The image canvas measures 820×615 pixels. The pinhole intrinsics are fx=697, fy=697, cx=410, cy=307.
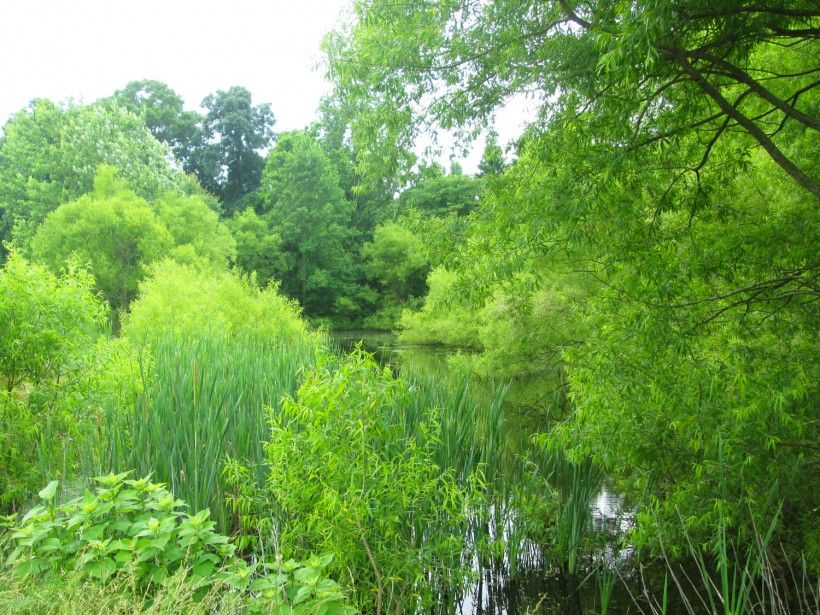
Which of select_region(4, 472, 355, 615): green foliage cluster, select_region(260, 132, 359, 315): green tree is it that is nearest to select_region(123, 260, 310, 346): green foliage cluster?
select_region(4, 472, 355, 615): green foliage cluster

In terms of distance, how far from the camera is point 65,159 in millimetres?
29531

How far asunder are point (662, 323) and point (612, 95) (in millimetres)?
1613

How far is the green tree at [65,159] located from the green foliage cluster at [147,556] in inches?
1105

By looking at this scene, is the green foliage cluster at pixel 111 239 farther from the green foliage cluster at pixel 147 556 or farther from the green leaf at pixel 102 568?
the green leaf at pixel 102 568

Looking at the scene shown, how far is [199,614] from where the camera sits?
2695mm

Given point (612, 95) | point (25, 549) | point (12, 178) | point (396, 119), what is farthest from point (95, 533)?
point (12, 178)

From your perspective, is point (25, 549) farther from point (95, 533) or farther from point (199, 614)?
point (199, 614)

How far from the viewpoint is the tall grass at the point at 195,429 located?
5.12 meters

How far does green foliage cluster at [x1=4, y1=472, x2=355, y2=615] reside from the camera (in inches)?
115

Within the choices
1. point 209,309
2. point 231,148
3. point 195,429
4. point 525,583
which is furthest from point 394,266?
point 195,429

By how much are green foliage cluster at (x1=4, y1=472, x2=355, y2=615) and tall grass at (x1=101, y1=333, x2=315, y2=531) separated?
4.16 feet

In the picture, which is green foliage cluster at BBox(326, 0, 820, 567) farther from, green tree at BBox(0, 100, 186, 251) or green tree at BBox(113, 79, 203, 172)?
green tree at BBox(113, 79, 203, 172)

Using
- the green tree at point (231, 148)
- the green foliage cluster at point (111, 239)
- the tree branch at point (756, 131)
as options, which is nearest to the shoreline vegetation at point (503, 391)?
the tree branch at point (756, 131)

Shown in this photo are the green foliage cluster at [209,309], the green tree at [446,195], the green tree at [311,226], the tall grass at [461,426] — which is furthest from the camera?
the green tree at [311,226]
